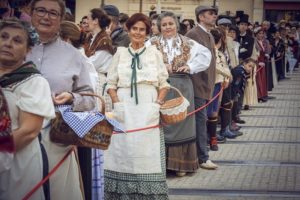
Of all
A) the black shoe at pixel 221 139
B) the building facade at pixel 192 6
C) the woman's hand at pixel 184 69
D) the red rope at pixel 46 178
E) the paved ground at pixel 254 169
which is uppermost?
the building facade at pixel 192 6

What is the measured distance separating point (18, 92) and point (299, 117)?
40.3ft

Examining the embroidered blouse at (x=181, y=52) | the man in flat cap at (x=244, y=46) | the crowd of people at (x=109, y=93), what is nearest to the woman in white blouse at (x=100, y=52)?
the crowd of people at (x=109, y=93)

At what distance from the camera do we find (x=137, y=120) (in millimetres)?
7219

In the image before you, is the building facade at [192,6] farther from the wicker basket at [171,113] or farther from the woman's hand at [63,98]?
the woman's hand at [63,98]

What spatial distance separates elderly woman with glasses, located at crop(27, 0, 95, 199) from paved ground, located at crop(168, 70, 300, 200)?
3.02m

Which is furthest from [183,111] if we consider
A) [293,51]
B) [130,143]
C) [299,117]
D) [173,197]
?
[293,51]

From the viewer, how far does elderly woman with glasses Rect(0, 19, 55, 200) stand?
4301mm

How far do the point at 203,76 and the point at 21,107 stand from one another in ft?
17.6

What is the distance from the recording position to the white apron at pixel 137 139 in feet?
23.6

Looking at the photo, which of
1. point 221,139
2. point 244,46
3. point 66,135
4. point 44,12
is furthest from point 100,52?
point 244,46

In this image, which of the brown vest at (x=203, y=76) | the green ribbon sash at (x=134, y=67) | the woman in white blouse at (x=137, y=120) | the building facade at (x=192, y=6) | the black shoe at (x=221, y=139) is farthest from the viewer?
the building facade at (x=192, y=6)

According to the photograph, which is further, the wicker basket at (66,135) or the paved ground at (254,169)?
the paved ground at (254,169)

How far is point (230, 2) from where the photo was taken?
1767 inches

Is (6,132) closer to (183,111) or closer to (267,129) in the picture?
(183,111)
